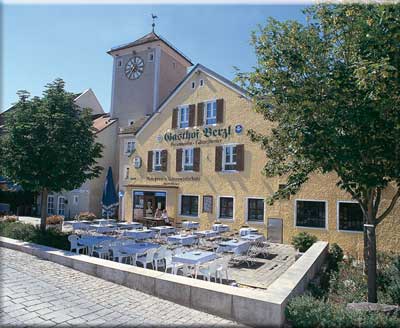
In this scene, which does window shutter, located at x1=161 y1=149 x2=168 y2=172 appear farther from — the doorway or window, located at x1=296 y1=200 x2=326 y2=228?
window, located at x1=296 y1=200 x2=326 y2=228

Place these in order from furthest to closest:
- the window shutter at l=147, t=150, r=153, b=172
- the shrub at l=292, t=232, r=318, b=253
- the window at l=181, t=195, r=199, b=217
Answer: the window shutter at l=147, t=150, r=153, b=172 → the window at l=181, t=195, r=199, b=217 → the shrub at l=292, t=232, r=318, b=253

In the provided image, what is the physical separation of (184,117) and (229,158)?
4.61 meters

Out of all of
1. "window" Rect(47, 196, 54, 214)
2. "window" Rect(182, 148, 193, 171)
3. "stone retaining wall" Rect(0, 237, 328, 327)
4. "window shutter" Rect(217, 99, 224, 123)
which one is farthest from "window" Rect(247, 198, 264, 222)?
"window" Rect(47, 196, 54, 214)

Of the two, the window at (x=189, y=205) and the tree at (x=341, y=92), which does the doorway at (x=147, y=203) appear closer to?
the window at (x=189, y=205)

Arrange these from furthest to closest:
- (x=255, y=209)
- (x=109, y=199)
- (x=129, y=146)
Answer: (x=129, y=146) < (x=109, y=199) < (x=255, y=209)

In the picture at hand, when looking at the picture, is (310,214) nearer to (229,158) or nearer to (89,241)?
(229,158)

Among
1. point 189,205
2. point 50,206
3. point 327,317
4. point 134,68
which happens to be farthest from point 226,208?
point 50,206

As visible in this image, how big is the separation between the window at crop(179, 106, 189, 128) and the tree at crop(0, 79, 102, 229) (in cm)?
866

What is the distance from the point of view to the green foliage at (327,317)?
200 inches

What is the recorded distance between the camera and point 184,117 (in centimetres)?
2189

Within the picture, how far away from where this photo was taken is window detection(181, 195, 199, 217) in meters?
20.5

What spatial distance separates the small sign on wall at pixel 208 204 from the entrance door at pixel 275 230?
3878 mm

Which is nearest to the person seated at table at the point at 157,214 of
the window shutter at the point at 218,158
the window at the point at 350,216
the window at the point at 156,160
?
the window at the point at 156,160

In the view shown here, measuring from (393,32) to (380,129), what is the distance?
5.58 feet
